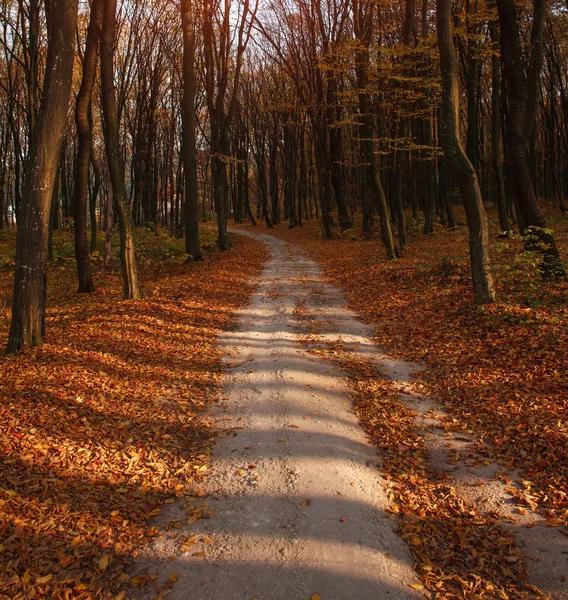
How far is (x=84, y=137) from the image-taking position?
43.0 ft

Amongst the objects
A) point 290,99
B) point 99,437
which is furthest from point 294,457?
point 290,99

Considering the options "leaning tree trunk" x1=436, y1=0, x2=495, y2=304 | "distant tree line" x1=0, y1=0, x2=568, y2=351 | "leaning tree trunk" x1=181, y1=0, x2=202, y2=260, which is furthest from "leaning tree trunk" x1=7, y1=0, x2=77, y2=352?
"leaning tree trunk" x1=181, y1=0, x2=202, y2=260

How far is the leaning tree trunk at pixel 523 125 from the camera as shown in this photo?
957 centimetres

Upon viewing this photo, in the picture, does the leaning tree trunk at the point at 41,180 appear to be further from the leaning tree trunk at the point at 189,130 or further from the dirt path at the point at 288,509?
the leaning tree trunk at the point at 189,130

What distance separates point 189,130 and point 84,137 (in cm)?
440

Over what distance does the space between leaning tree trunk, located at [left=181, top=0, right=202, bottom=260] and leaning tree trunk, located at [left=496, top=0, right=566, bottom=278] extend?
1046 centimetres

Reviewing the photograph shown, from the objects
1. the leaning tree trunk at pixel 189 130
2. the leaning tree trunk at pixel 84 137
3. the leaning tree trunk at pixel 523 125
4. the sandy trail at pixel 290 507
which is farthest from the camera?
the leaning tree trunk at pixel 189 130

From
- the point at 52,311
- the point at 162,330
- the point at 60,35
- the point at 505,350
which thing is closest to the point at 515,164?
the point at 505,350

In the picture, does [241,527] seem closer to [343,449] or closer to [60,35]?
[343,449]

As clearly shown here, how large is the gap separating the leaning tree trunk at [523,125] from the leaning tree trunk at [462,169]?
1495mm

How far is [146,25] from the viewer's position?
68.9 ft

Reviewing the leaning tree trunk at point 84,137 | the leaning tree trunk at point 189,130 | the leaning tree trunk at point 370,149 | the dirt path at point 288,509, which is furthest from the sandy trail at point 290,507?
the leaning tree trunk at point 189,130

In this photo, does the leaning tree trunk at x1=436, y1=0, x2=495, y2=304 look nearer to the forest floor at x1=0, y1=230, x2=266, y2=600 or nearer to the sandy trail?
the sandy trail

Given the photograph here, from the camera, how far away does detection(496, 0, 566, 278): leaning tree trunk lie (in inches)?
377
